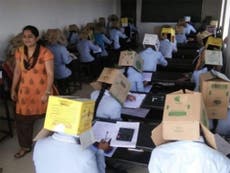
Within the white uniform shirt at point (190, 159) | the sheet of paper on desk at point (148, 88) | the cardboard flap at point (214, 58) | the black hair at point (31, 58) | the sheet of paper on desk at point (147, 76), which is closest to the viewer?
the white uniform shirt at point (190, 159)

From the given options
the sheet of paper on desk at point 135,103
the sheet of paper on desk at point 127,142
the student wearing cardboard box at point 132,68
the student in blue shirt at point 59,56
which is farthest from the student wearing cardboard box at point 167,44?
the sheet of paper on desk at point 127,142

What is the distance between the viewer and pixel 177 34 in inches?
263

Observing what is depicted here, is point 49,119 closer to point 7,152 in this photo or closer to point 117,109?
point 117,109

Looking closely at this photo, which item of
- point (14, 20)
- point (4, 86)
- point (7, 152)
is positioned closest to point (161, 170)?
point (7, 152)

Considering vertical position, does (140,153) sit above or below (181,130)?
below

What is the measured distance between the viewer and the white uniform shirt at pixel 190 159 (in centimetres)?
137

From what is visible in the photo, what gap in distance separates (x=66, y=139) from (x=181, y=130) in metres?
0.61

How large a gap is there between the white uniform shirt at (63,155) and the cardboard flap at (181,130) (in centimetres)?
45

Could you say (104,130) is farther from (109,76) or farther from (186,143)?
(186,143)

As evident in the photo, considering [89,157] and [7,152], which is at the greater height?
[89,157]

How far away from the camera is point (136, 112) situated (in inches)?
109

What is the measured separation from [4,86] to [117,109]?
176cm

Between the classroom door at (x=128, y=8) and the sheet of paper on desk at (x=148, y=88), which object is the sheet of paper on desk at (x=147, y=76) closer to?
the sheet of paper on desk at (x=148, y=88)

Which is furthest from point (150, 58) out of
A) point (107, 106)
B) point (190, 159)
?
point (190, 159)
